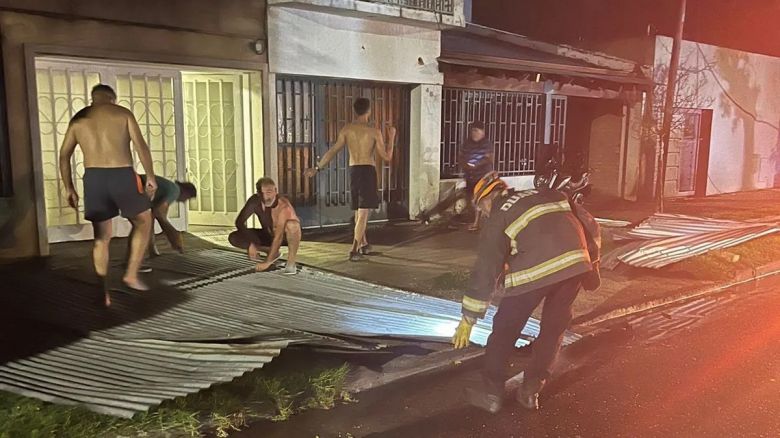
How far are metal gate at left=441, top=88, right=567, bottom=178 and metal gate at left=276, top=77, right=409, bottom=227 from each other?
1132mm

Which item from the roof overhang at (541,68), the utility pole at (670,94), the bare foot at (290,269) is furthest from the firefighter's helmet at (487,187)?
the utility pole at (670,94)

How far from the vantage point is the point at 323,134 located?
1027cm

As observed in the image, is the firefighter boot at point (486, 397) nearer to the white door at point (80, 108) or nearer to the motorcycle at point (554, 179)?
the motorcycle at point (554, 179)

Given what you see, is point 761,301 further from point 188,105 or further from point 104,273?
point 188,105

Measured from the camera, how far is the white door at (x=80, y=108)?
Answer: 8.09m

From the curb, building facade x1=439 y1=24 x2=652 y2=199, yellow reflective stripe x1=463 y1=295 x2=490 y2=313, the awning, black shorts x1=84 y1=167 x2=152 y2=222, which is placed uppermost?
the awning

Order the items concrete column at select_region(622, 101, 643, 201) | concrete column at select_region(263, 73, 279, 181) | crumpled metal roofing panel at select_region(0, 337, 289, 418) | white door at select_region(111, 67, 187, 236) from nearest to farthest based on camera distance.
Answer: crumpled metal roofing panel at select_region(0, 337, 289, 418) → white door at select_region(111, 67, 187, 236) → concrete column at select_region(263, 73, 279, 181) → concrete column at select_region(622, 101, 643, 201)

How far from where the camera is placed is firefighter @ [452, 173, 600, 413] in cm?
401

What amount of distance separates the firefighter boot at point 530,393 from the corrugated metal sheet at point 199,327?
1013 millimetres

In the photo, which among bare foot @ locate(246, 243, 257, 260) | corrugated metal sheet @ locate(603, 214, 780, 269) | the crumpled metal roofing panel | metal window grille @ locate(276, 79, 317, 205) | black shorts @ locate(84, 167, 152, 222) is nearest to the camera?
the crumpled metal roofing panel

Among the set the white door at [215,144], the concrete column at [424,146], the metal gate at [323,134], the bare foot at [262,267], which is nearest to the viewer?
the bare foot at [262,267]

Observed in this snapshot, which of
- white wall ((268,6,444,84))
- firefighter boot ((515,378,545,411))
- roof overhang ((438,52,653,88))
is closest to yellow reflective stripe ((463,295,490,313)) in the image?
firefighter boot ((515,378,545,411))

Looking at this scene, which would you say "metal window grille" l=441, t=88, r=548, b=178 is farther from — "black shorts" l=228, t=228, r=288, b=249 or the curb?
"black shorts" l=228, t=228, r=288, b=249

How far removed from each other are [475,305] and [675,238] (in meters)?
6.11
